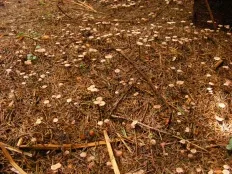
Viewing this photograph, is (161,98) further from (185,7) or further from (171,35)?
(185,7)

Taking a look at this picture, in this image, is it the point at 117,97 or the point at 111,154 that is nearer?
the point at 111,154

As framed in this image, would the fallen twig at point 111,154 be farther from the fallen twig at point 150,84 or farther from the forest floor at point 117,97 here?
the fallen twig at point 150,84

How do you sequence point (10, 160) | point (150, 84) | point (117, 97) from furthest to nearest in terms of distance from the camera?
point (150, 84)
point (117, 97)
point (10, 160)

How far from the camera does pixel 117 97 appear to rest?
3.66 meters

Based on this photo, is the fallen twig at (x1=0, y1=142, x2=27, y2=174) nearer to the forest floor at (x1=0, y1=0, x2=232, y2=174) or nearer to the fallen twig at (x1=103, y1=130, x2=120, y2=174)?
the forest floor at (x1=0, y1=0, x2=232, y2=174)

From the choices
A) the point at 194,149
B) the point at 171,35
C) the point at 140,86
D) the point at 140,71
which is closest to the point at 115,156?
the point at 194,149

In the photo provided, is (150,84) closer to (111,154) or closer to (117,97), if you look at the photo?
(117,97)

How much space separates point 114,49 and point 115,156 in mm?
2096

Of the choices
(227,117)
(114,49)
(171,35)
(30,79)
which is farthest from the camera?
(171,35)

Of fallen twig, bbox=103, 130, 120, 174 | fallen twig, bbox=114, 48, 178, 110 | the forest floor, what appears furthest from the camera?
fallen twig, bbox=114, 48, 178, 110

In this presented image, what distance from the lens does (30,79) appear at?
4055 millimetres

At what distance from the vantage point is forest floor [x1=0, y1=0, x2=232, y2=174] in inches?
120

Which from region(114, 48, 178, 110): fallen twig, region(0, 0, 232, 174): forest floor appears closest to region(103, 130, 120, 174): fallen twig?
region(0, 0, 232, 174): forest floor

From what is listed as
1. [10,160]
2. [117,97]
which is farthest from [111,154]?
[10,160]
